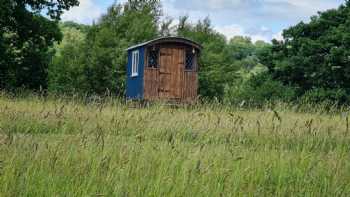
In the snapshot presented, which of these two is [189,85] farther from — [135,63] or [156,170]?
[156,170]

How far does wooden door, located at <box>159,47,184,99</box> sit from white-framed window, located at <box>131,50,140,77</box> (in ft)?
5.50

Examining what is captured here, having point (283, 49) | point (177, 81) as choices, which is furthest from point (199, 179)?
point (283, 49)

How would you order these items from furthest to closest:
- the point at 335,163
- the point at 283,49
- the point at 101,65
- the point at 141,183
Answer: the point at 101,65, the point at 283,49, the point at 335,163, the point at 141,183

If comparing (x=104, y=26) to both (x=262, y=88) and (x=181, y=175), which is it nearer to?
(x=262, y=88)

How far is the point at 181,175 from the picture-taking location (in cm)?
526

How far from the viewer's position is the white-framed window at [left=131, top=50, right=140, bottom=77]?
97.0ft

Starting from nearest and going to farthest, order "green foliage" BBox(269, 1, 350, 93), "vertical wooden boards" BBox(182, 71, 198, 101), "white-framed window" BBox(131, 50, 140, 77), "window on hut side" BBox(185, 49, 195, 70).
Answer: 1. "vertical wooden boards" BBox(182, 71, 198, 101)
2. "window on hut side" BBox(185, 49, 195, 70)
3. "white-framed window" BBox(131, 50, 140, 77)
4. "green foliage" BBox(269, 1, 350, 93)

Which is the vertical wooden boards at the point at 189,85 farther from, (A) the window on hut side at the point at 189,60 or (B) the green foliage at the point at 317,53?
(B) the green foliage at the point at 317,53

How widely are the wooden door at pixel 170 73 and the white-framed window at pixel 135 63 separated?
168cm

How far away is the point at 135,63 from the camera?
30.1 m

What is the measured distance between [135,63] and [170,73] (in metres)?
2.79

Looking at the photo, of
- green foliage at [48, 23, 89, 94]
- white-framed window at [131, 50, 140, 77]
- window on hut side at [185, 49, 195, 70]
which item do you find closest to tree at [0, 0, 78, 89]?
white-framed window at [131, 50, 140, 77]

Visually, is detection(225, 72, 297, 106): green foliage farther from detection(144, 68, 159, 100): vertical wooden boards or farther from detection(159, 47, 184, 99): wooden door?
detection(144, 68, 159, 100): vertical wooden boards

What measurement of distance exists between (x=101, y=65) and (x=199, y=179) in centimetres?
4371
